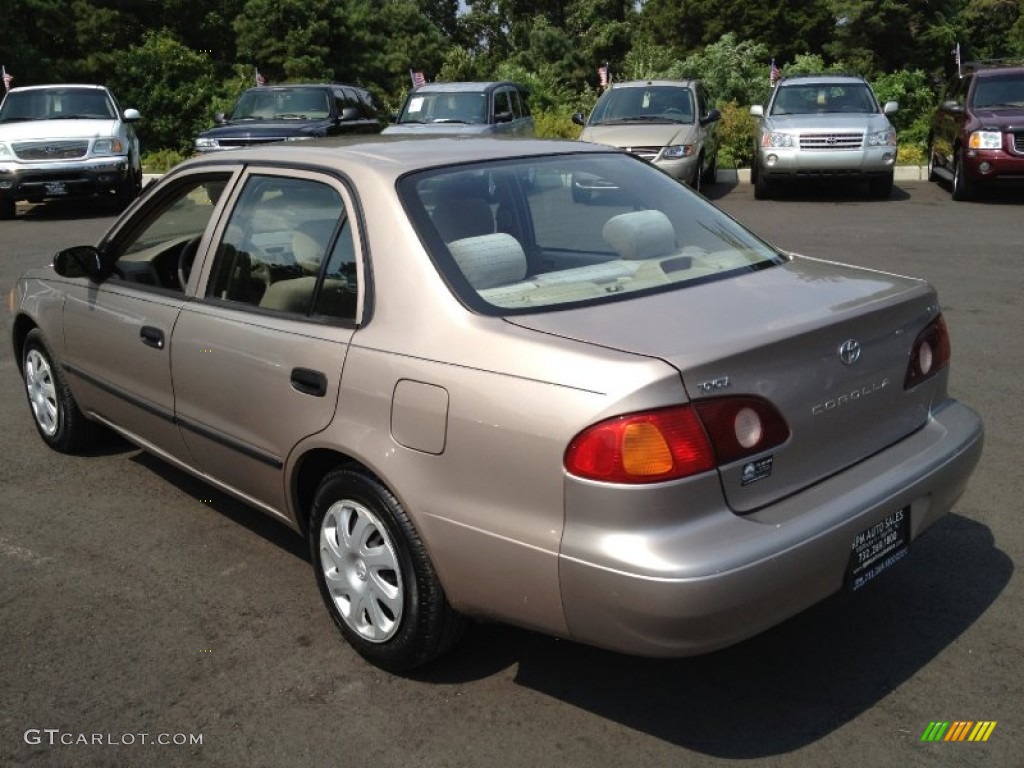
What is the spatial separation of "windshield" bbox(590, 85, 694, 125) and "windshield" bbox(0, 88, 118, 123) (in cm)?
745

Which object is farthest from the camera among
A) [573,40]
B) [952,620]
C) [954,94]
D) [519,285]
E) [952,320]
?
[573,40]

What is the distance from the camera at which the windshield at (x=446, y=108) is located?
18.0 metres

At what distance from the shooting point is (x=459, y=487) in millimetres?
3213

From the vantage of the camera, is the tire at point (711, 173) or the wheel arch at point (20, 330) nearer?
the wheel arch at point (20, 330)

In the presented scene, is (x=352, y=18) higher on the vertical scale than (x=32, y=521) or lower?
Answer: higher

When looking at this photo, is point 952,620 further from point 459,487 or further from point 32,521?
point 32,521

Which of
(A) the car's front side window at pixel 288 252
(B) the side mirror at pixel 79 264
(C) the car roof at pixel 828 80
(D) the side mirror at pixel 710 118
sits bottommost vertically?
(D) the side mirror at pixel 710 118

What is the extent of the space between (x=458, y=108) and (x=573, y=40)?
3499 cm

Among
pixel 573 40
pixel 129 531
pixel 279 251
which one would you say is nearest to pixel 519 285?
pixel 279 251

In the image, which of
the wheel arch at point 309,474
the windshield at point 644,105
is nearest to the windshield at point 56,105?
the windshield at point 644,105

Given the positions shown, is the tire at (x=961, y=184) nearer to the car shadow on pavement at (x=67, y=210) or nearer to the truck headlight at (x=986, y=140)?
the truck headlight at (x=986, y=140)

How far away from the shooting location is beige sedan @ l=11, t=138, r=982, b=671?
9.69 ft

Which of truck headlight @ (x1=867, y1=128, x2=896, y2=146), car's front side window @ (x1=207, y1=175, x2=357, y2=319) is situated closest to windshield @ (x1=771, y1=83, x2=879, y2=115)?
truck headlight @ (x1=867, y1=128, x2=896, y2=146)

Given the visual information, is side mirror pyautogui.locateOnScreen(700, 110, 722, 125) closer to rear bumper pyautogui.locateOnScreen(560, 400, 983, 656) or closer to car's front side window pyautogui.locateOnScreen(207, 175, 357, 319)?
car's front side window pyautogui.locateOnScreen(207, 175, 357, 319)
